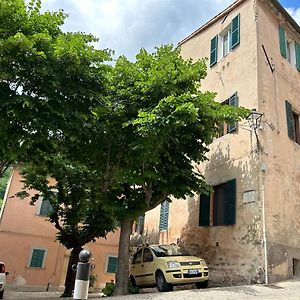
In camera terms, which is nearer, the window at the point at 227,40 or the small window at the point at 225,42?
the window at the point at 227,40

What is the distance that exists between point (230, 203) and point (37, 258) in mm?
13729

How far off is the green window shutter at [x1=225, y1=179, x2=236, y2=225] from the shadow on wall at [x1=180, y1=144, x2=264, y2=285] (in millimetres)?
152

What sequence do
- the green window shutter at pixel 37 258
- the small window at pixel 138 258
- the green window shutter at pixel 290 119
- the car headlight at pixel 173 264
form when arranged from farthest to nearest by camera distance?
the green window shutter at pixel 37 258 < the green window shutter at pixel 290 119 < the small window at pixel 138 258 < the car headlight at pixel 173 264

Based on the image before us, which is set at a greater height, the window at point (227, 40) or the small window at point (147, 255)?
the window at point (227, 40)

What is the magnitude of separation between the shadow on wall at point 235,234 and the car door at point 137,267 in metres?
2.38

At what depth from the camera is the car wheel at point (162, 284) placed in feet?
32.0

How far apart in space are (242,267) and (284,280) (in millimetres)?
1308

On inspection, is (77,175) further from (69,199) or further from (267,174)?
(267,174)

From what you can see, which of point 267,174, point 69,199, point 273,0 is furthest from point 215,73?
point 69,199

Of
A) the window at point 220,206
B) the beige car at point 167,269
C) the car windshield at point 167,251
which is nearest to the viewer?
the beige car at point 167,269

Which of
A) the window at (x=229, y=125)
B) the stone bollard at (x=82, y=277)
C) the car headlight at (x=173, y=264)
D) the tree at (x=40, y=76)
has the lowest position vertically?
the stone bollard at (x=82, y=277)

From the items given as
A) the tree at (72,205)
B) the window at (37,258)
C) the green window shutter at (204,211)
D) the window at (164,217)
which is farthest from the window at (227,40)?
the window at (37,258)

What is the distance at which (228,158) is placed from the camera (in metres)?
12.5

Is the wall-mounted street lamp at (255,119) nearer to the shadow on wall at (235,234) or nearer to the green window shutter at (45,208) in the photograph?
the shadow on wall at (235,234)
